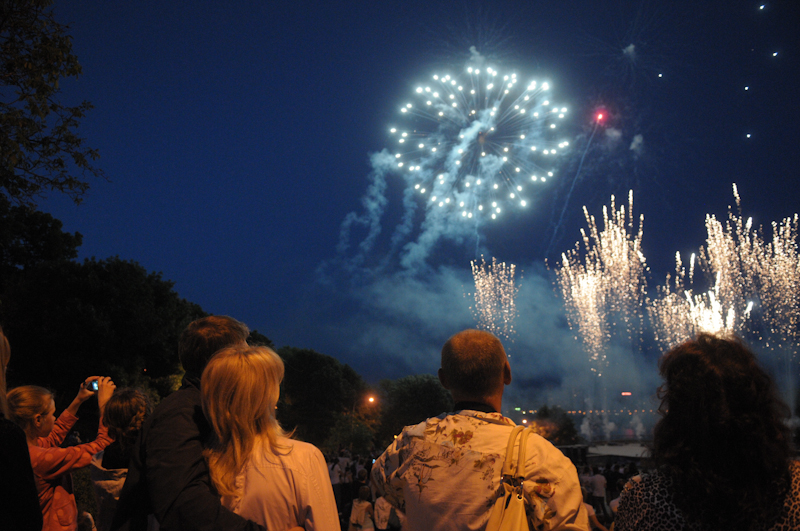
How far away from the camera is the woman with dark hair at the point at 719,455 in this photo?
190 centimetres

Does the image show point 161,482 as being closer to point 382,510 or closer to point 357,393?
point 382,510

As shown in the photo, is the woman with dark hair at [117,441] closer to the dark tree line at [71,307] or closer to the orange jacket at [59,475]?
the orange jacket at [59,475]

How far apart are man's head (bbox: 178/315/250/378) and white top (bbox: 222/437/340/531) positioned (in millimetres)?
769

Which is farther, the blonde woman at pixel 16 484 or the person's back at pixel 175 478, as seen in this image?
the person's back at pixel 175 478

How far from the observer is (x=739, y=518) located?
1880mm

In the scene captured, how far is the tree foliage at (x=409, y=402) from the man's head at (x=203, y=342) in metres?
58.3

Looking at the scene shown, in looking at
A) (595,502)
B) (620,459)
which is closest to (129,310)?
(595,502)

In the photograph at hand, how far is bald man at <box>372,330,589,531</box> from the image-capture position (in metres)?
2.11

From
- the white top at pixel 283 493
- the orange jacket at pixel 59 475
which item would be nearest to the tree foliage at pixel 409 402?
the orange jacket at pixel 59 475

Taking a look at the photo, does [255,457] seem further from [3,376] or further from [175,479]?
[3,376]

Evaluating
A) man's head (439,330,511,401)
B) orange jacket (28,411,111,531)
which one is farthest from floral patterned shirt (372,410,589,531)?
orange jacket (28,411,111,531)

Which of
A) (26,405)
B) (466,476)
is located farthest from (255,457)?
(26,405)

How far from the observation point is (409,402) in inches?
2397

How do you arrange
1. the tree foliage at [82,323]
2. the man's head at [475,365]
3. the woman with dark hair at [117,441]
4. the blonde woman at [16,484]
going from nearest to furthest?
the blonde woman at [16,484]
the man's head at [475,365]
the woman with dark hair at [117,441]
the tree foliage at [82,323]
